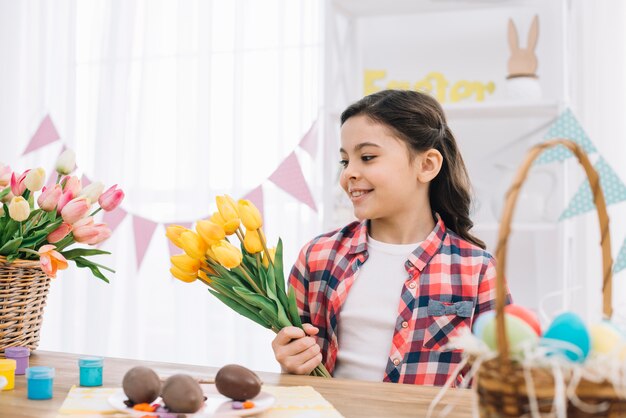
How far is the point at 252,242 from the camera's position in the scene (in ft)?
3.77

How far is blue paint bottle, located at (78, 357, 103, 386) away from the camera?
1.02m

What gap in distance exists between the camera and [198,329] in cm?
283

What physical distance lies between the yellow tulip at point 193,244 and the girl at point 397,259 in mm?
351

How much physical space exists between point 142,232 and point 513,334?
2332 millimetres

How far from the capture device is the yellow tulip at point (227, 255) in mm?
1083

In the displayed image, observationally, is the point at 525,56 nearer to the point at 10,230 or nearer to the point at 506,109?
the point at 506,109

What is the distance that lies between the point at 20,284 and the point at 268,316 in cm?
43

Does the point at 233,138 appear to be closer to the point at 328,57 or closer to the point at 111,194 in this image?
the point at 328,57

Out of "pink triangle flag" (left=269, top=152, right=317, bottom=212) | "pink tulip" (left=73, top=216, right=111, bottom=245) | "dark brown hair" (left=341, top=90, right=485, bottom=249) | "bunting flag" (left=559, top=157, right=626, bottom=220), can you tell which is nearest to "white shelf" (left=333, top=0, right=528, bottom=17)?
"pink triangle flag" (left=269, top=152, right=317, bottom=212)

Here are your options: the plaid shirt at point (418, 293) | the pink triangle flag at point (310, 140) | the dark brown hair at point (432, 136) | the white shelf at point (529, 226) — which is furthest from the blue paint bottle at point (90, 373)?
the pink triangle flag at point (310, 140)

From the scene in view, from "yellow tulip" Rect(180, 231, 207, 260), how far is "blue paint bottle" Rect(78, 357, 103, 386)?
21 cm

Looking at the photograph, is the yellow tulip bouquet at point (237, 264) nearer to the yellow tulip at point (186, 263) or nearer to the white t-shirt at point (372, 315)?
the yellow tulip at point (186, 263)

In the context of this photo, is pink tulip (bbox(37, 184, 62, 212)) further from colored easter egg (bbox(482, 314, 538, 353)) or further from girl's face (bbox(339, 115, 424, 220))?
colored easter egg (bbox(482, 314, 538, 353))

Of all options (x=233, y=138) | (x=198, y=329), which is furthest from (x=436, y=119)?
(x=198, y=329)
